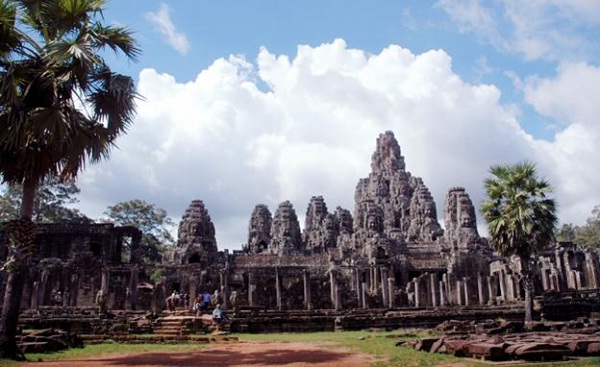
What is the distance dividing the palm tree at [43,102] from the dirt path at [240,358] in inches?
81.6

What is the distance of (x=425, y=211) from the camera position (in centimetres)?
6316

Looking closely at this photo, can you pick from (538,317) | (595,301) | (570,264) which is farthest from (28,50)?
(570,264)

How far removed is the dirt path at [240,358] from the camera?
1107 centimetres

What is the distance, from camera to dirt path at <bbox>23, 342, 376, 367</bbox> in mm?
11070

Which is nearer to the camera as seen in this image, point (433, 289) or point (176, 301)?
point (176, 301)

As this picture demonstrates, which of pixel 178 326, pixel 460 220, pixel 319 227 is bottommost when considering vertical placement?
pixel 178 326

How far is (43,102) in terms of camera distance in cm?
1225

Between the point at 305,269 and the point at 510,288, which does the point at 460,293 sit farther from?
the point at 305,269

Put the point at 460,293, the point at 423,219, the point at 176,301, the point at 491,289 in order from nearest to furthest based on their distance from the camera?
the point at 176,301 → the point at 491,289 → the point at 460,293 → the point at 423,219

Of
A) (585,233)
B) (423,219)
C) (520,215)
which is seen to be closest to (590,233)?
(585,233)

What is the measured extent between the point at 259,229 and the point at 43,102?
52.0 meters

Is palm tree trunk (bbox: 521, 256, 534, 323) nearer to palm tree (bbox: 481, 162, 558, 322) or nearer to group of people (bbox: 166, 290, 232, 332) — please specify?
palm tree (bbox: 481, 162, 558, 322)

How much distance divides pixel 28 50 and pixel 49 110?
5.54ft

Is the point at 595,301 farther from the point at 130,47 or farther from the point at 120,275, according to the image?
the point at 120,275
